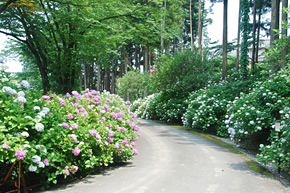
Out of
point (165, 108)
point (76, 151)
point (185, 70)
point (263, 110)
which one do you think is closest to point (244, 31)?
point (185, 70)

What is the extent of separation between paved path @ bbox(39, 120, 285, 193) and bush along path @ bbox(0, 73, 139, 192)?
1.41 ft

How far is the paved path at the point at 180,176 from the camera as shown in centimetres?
464

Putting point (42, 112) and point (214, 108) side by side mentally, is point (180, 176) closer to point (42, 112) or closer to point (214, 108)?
point (42, 112)

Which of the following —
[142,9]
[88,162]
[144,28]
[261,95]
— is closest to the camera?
[88,162]

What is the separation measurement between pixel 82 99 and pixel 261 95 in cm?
495

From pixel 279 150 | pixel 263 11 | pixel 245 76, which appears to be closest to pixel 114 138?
pixel 279 150

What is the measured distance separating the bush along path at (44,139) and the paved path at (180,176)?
43 cm

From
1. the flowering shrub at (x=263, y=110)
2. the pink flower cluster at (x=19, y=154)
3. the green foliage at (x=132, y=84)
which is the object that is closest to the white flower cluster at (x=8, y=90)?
the pink flower cluster at (x=19, y=154)

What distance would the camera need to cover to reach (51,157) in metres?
4.32

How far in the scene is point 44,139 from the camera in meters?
4.35

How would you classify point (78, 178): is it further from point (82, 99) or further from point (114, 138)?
point (82, 99)

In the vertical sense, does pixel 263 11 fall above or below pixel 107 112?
above

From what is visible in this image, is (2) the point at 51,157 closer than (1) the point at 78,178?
Yes

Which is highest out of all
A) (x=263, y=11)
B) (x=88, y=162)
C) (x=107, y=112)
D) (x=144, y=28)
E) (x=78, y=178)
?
(x=263, y=11)
